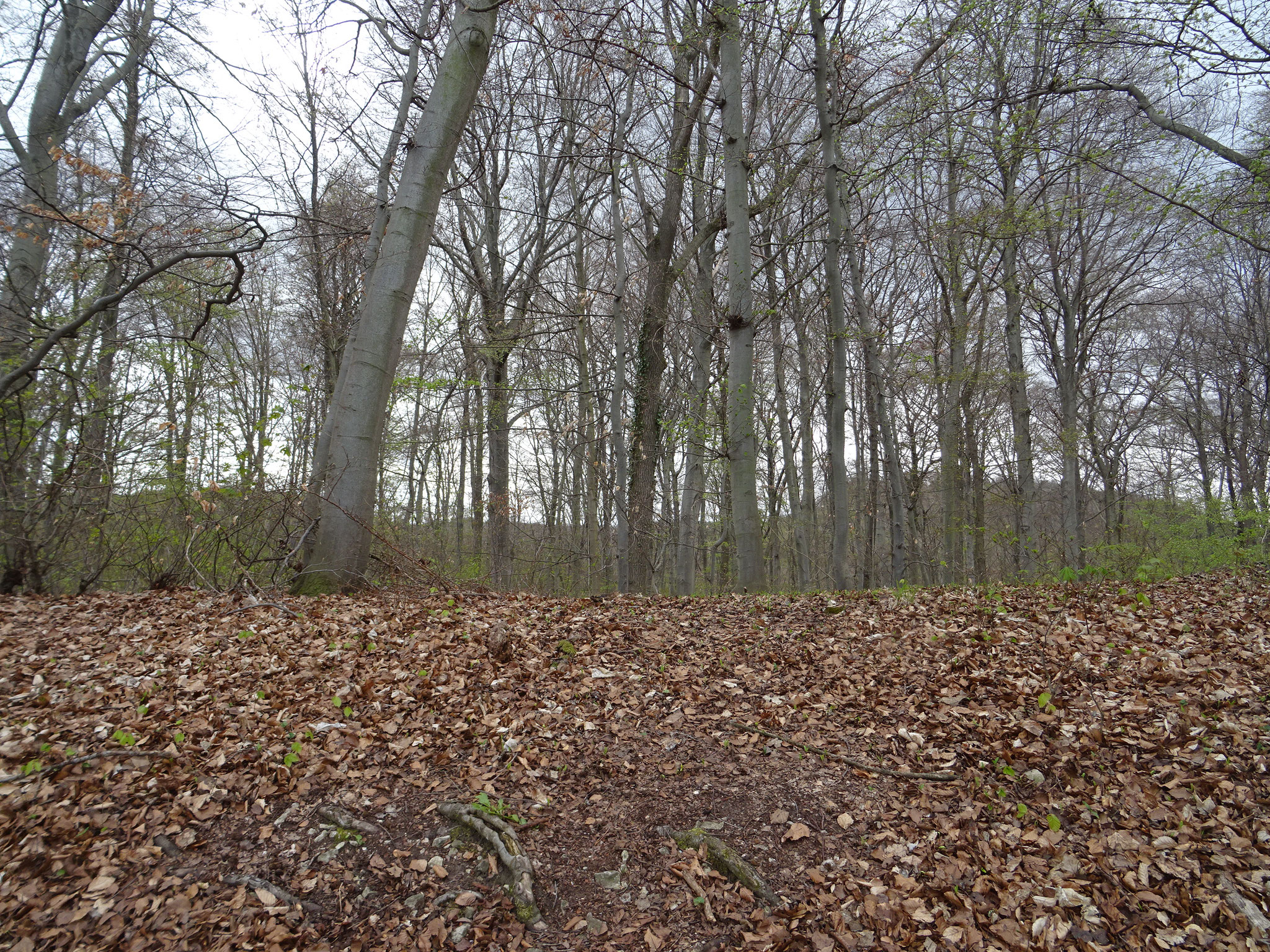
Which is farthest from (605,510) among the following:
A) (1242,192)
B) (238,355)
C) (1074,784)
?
(1074,784)

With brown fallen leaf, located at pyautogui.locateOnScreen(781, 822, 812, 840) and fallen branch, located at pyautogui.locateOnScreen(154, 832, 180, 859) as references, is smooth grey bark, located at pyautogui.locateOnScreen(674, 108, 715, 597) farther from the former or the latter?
fallen branch, located at pyautogui.locateOnScreen(154, 832, 180, 859)

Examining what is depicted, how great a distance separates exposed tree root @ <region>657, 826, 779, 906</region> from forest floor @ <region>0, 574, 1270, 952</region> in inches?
1.7

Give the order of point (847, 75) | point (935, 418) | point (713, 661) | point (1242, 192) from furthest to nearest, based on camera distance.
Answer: point (935, 418) < point (847, 75) < point (1242, 192) < point (713, 661)

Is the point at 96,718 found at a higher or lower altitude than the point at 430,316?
lower

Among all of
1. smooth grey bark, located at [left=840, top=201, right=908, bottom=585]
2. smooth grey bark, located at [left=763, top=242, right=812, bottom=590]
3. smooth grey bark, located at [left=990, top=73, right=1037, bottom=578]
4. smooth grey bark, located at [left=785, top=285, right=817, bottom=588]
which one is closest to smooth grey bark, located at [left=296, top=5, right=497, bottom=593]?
smooth grey bark, located at [left=840, top=201, right=908, bottom=585]

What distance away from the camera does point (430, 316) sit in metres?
15.3

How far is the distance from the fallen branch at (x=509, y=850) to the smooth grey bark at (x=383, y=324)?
337 centimetres

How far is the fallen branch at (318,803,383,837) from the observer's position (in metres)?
2.93

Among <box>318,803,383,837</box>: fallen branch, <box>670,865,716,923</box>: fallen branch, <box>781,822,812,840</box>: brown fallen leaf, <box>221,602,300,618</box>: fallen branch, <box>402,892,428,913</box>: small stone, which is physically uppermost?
<box>221,602,300,618</box>: fallen branch

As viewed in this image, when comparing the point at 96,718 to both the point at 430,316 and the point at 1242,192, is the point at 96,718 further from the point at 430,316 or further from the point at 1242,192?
the point at 430,316

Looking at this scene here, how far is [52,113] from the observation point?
8.49 m

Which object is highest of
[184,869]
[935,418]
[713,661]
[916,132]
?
[916,132]

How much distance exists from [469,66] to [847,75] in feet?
21.5

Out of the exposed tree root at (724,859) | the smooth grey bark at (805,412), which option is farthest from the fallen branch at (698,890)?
the smooth grey bark at (805,412)
